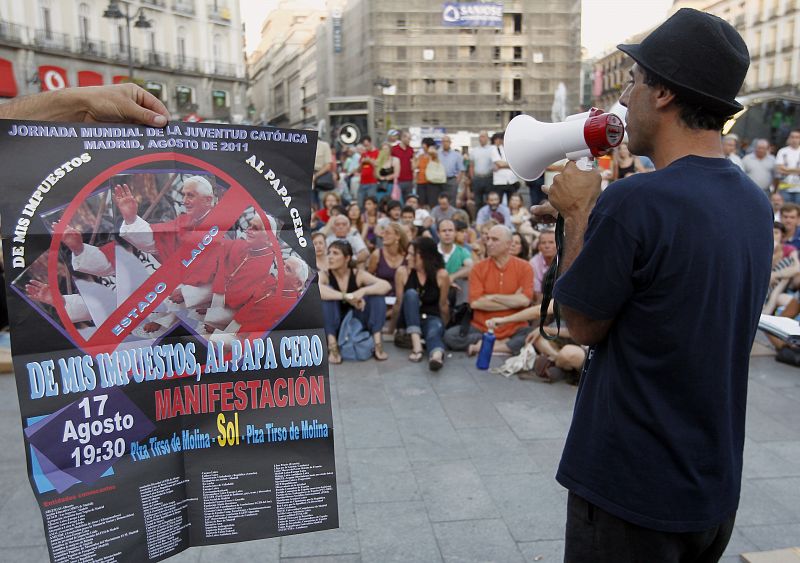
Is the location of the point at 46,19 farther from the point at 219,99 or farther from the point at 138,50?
the point at 219,99

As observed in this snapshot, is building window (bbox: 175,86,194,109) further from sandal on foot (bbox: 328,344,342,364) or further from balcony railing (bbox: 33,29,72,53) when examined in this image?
sandal on foot (bbox: 328,344,342,364)

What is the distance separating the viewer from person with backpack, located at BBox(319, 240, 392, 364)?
6750mm

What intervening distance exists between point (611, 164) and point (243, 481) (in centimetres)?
925

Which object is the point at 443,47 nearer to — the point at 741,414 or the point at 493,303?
the point at 493,303

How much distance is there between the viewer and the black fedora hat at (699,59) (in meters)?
1.59

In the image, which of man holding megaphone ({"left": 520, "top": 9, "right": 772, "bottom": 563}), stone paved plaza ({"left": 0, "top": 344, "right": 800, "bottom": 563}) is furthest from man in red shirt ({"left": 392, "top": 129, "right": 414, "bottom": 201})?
man holding megaphone ({"left": 520, "top": 9, "right": 772, "bottom": 563})

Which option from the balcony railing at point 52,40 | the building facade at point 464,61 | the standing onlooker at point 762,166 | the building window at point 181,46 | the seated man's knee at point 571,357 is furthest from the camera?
the building facade at point 464,61

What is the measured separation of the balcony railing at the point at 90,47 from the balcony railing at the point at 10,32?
154 inches

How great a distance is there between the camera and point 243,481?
6.48 feet

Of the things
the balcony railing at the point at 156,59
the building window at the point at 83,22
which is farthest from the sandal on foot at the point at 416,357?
the balcony railing at the point at 156,59

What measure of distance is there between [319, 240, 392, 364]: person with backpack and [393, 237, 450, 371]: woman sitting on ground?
277 mm

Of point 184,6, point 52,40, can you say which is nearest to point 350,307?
point 52,40

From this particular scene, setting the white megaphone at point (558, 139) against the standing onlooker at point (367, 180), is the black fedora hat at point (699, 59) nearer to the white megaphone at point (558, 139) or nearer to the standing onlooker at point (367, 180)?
the white megaphone at point (558, 139)

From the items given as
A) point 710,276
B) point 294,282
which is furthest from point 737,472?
point 294,282
